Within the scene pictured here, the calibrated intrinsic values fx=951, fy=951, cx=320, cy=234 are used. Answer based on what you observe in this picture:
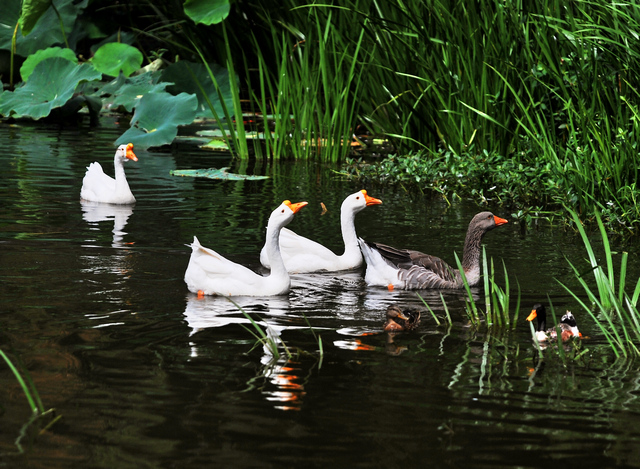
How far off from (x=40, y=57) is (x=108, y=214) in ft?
25.2

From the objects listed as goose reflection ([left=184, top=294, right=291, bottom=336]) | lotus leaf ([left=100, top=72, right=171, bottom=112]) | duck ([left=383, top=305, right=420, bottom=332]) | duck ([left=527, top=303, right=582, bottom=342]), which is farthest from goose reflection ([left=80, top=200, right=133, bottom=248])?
lotus leaf ([left=100, top=72, right=171, bottom=112])

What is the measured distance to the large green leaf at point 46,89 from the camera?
564 inches

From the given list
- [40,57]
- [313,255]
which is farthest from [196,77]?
[313,255]

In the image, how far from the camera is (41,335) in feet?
16.5

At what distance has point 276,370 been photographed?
4535 millimetres

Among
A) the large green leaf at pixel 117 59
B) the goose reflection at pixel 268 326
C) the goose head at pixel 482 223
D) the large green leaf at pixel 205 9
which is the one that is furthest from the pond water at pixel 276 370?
the large green leaf at pixel 117 59

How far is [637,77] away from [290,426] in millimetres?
5635

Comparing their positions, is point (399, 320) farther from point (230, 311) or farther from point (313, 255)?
point (313, 255)

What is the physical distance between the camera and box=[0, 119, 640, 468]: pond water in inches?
Result: 143

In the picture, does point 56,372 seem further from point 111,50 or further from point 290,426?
point 111,50

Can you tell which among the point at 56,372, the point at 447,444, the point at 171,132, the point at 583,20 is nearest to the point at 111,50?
the point at 171,132

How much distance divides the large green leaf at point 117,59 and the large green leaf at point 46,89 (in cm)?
187

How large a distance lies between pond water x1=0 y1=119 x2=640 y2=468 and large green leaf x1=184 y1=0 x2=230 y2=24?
6201 millimetres

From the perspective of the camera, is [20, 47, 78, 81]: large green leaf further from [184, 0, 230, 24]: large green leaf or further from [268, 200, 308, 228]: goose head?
[268, 200, 308, 228]: goose head
